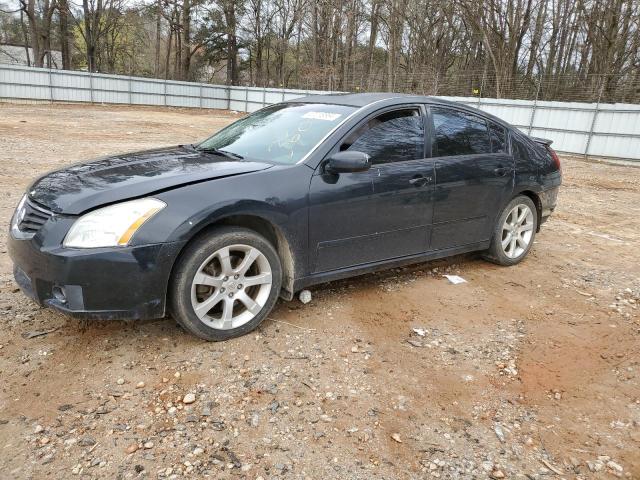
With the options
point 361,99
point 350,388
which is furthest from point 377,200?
point 350,388

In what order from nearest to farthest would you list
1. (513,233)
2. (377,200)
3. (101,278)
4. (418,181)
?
(101,278), (377,200), (418,181), (513,233)

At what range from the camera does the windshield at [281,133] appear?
3.67 metres

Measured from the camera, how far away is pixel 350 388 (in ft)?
9.36

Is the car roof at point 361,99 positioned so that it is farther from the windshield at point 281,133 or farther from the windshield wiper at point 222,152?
the windshield wiper at point 222,152

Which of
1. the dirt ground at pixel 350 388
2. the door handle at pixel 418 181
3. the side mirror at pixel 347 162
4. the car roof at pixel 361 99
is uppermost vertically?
the car roof at pixel 361 99

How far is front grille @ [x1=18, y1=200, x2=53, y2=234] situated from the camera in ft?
9.50

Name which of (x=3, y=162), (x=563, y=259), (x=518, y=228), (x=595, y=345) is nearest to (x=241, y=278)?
(x=595, y=345)

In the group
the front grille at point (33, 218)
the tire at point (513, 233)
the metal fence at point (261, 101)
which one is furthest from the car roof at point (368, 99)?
the metal fence at point (261, 101)

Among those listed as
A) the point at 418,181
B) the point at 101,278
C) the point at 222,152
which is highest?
the point at 222,152

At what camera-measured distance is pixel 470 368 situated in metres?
3.15

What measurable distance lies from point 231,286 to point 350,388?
984 mm

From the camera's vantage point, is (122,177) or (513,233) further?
(513,233)

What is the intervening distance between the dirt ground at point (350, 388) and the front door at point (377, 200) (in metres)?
0.46

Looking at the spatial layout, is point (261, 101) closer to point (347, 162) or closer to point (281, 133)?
point (281, 133)
